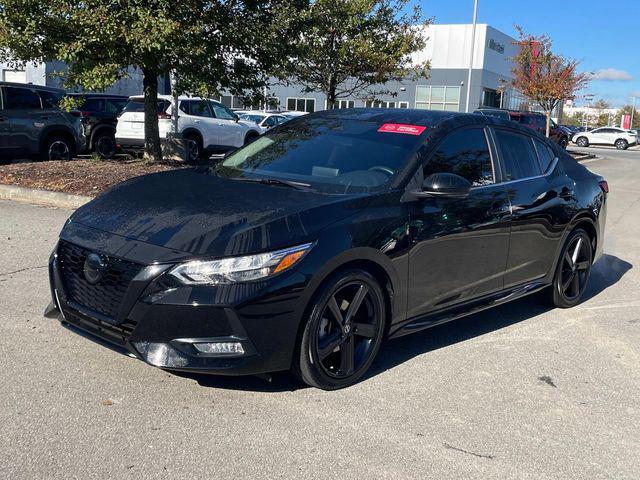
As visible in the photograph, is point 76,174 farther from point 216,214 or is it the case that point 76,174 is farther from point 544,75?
point 544,75

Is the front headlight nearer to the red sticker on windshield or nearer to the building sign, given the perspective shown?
the red sticker on windshield

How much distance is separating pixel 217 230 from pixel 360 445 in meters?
1.34

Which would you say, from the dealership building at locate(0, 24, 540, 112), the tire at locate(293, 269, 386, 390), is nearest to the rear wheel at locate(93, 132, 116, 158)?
the tire at locate(293, 269, 386, 390)

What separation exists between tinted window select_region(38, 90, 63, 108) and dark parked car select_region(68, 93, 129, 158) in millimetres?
1839

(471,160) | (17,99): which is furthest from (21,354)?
(17,99)

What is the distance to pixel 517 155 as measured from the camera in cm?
532

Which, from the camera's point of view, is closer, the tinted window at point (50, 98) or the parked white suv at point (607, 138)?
the tinted window at point (50, 98)

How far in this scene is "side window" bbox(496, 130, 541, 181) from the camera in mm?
5141

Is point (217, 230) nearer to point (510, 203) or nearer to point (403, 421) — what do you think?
point (403, 421)

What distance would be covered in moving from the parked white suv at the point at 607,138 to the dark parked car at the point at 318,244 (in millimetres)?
49274

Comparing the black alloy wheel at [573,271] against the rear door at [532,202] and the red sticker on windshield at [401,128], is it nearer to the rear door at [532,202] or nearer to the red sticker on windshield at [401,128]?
the rear door at [532,202]

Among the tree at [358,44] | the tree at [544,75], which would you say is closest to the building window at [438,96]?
the tree at [544,75]

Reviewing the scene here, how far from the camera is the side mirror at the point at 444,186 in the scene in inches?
165

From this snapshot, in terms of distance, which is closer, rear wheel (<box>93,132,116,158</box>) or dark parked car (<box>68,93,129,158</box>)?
dark parked car (<box>68,93,129,158</box>)
